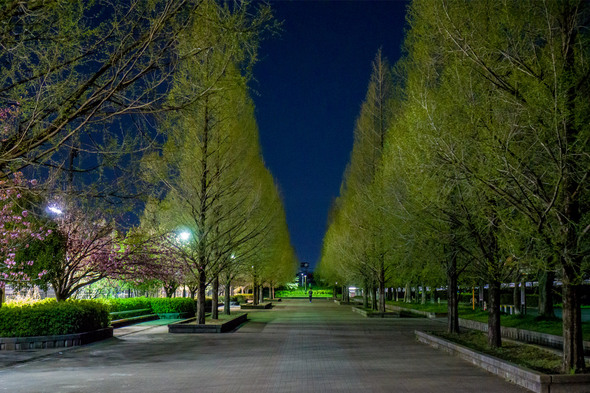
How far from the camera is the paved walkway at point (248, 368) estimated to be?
9.93m

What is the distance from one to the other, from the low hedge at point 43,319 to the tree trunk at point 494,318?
11310 mm

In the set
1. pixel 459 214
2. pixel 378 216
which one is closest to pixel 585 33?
pixel 459 214

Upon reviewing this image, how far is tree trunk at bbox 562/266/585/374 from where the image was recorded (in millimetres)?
9930

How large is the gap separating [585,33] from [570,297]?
4.98 m

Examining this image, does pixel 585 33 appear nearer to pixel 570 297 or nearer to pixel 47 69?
pixel 570 297

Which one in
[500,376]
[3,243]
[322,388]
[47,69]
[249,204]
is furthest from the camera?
[249,204]

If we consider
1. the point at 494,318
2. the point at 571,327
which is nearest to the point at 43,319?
the point at 494,318

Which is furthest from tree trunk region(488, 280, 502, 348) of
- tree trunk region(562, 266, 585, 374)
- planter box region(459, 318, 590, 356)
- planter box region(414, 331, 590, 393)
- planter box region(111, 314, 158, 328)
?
planter box region(111, 314, 158, 328)

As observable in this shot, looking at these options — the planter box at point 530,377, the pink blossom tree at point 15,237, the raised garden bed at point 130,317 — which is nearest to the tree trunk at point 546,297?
the planter box at point 530,377

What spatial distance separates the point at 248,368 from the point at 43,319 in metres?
7.31

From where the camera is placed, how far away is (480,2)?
13742 mm

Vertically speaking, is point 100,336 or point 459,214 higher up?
point 459,214

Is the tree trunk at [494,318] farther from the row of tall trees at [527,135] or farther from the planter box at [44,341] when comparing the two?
the planter box at [44,341]

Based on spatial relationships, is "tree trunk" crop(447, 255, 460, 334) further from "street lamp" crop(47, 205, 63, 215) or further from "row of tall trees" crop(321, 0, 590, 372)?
"street lamp" crop(47, 205, 63, 215)
